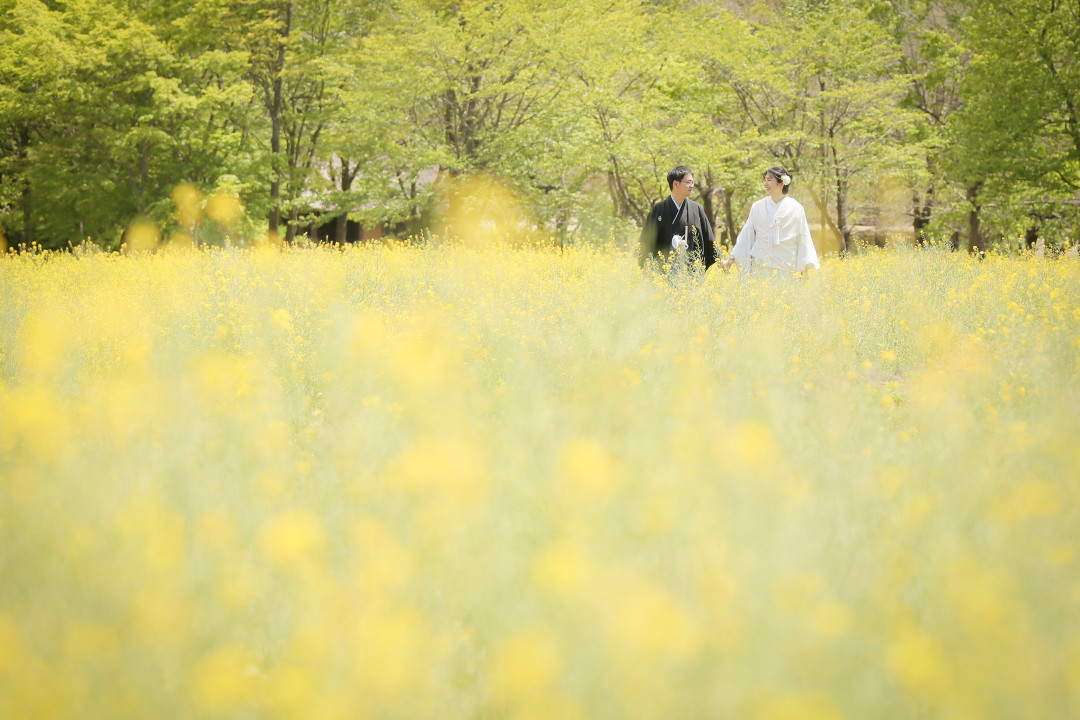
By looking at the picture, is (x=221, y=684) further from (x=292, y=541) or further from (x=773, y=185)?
(x=773, y=185)

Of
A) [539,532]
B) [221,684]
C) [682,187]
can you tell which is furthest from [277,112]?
[221,684]

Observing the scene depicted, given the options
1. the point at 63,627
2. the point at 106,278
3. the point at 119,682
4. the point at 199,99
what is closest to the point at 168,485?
the point at 63,627

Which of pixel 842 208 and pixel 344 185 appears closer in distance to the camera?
pixel 842 208

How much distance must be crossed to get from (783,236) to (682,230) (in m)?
0.92

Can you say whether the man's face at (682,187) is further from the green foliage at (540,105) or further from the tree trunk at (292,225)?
the tree trunk at (292,225)

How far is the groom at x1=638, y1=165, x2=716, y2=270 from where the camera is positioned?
23.0 feet

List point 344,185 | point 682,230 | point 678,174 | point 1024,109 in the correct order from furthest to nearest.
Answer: point 344,185 → point 1024,109 → point 682,230 → point 678,174

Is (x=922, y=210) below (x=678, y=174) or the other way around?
the other way around

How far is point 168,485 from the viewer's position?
2.83 metres

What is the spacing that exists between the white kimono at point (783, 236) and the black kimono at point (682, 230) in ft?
1.44

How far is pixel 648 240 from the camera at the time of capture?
7.27 meters

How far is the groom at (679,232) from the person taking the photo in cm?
700

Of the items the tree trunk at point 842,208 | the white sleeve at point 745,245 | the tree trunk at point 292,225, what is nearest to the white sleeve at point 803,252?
the white sleeve at point 745,245

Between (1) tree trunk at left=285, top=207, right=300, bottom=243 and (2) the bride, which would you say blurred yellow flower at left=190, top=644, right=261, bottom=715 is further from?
(1) tree trunk at left=285, top=207, right=300, bottom=243
